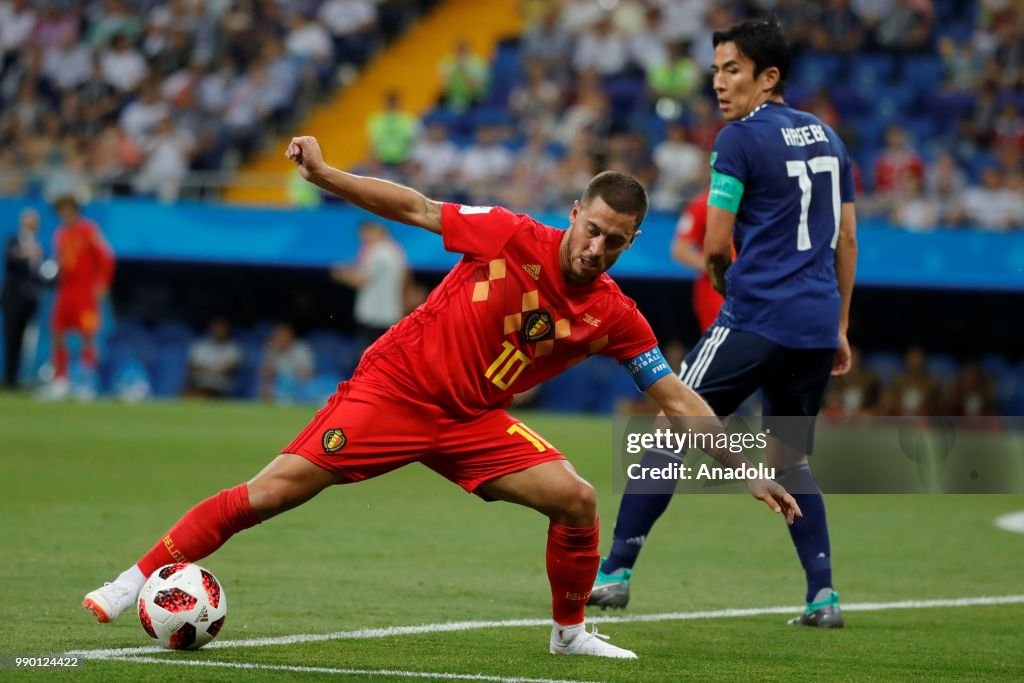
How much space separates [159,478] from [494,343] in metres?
6.68

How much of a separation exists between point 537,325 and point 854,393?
13852 millimetres

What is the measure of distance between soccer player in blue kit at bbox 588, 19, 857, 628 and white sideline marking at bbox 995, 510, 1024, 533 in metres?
4.22

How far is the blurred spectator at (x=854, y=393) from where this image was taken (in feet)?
61.9

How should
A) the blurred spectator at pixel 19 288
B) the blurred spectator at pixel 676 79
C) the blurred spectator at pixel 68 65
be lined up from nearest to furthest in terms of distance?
the blurred spectator at pixel 676 79 → the blurred spectator at pixel 19 288 → the blurred spectator at pixel 68 65

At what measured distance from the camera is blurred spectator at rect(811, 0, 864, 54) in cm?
2095

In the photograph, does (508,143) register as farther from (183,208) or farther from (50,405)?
(50,405)

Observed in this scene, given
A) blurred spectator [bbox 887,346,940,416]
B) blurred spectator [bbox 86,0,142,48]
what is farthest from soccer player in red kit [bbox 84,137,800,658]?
blurred spectator [bbox 86,0,142,48]

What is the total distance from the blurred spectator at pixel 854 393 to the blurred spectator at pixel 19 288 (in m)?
9.94

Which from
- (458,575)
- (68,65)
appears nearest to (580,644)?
(458,575)

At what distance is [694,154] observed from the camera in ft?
64.3

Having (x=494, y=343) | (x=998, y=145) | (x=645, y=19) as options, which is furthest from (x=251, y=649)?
(x=645, y=19)

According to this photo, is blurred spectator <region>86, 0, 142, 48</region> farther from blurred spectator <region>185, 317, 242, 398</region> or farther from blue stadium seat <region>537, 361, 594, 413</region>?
blue stadium seat <region>537, 361, 594, 413</region>

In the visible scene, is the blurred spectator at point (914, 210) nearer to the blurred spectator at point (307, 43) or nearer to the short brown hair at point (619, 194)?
the blurred spectator at point (307, 43)

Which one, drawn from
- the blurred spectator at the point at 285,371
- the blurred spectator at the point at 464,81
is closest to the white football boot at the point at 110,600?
the blurred spectator at the point at 285,371
